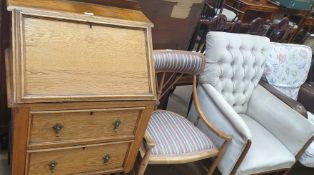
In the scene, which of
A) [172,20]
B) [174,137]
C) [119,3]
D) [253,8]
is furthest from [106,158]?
[253,8]

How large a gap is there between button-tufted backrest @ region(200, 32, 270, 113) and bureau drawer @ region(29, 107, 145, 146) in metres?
0.78

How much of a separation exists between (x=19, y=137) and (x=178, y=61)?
96 cm

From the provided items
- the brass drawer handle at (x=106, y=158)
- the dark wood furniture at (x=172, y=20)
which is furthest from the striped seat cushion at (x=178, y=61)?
the brass drawer handle at (x=106, y=158)

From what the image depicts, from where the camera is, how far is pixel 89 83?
1.11m

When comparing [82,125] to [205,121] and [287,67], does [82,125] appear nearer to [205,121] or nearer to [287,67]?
[205,121]

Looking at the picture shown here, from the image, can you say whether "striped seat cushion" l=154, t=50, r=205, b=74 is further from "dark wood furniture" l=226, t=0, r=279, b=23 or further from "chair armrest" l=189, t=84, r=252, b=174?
"dark wood furniture" l=226, t=0, r=279, b=23

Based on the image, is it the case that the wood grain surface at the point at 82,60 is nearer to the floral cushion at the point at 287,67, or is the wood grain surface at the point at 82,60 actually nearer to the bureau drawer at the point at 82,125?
the bureau drawer at the point at 82,125

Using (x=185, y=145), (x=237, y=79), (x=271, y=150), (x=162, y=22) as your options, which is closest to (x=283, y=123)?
(x=271, y=150)

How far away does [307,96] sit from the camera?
2496 mm

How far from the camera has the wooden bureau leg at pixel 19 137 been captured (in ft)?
3.31

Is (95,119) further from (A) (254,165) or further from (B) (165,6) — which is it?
(A) (254,165)

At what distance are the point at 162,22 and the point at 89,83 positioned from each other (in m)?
0.88

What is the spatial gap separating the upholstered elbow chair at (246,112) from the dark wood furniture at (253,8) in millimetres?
2597

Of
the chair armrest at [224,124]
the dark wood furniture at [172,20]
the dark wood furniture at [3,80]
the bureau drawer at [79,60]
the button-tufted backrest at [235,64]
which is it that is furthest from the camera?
the button-tufted backrest at [235,64]
